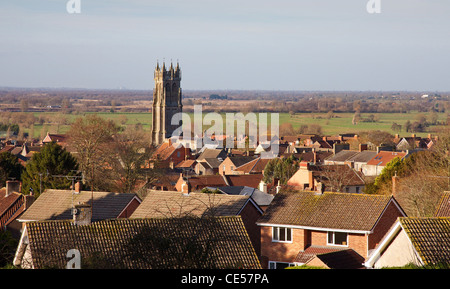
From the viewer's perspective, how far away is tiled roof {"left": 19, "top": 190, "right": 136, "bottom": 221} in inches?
1040

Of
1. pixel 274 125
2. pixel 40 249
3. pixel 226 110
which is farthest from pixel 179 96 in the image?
pixel 40 249

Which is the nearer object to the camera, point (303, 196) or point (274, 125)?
point (303, 196)

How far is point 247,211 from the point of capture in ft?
80.7

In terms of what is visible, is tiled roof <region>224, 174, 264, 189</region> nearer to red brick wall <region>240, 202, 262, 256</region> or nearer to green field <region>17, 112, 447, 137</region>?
red brick wall <region>240, 202, 262, 256</region>

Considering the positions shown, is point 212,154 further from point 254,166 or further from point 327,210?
point 327,210

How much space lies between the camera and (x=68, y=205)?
26.9 metres

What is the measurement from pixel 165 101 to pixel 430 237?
13299cm

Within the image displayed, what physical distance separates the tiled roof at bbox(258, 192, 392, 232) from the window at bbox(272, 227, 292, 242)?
27 centimetres

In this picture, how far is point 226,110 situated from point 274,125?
36282mm

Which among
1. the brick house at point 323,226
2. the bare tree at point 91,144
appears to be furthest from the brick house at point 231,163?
the brick house at point 323,226

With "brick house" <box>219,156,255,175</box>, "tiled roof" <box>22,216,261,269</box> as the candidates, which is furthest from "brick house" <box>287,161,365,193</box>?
"tiled roof" <box>22,216,261,269</box>

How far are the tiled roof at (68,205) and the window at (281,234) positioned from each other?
6669mm

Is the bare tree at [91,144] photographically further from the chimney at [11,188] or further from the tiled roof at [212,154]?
the tiled roof at [212,154]
